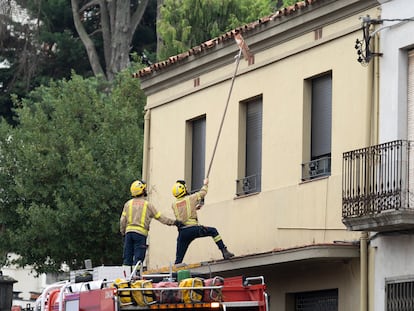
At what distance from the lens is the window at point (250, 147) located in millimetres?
24797

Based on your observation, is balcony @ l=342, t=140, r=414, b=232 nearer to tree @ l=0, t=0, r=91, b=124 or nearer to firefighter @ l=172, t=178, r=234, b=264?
firefighter @ l=172, t=178, r=234, b=264

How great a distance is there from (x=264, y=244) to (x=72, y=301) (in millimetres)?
5765

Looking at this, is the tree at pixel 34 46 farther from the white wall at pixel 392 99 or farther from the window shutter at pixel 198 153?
the white wall at pixel 392 99

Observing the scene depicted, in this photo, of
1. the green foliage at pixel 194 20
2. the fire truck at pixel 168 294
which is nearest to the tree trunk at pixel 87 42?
the green foliage at pixel 194 20

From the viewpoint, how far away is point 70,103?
109 feet

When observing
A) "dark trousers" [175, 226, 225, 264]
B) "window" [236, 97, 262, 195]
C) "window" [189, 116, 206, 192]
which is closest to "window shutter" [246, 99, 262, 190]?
"window" [236, 97, 262, 195]

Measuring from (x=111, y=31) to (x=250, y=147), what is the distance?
24183 mm

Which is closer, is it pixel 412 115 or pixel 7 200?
pixel 412 115

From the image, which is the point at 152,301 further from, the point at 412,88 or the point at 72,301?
the point at 412,88

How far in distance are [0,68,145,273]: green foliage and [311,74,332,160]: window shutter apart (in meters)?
8.22

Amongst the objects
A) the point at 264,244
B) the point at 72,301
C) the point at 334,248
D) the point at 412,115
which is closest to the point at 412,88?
the point at 412,115

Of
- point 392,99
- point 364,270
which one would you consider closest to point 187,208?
point 364,270

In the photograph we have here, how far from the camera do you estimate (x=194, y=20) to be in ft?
124

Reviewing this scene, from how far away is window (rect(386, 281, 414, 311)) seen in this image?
66.7 ft
